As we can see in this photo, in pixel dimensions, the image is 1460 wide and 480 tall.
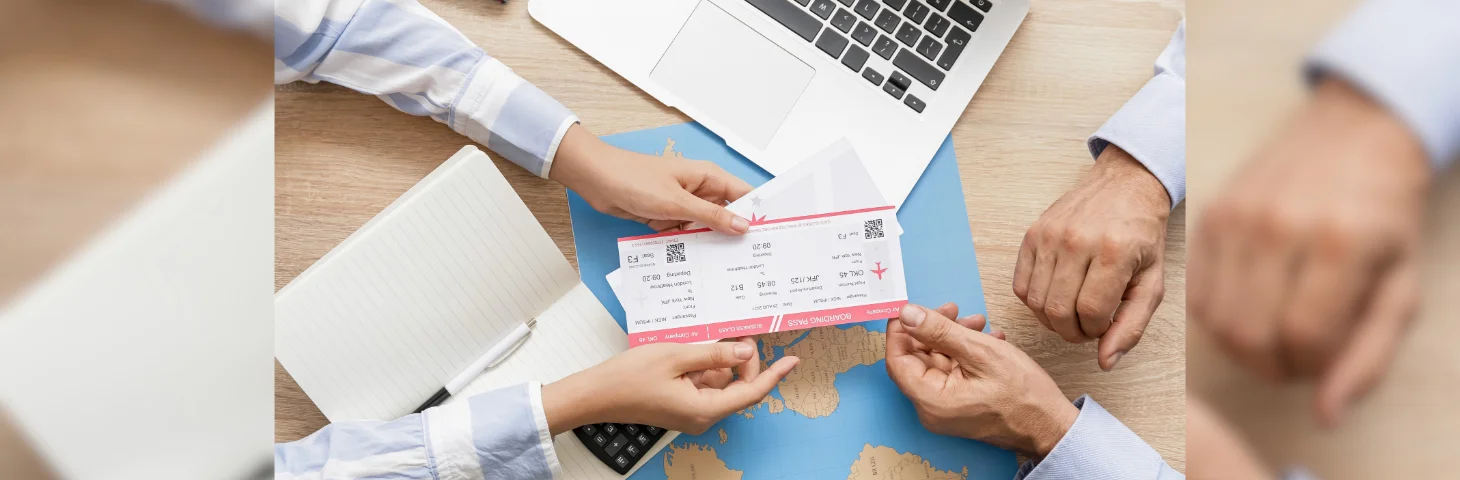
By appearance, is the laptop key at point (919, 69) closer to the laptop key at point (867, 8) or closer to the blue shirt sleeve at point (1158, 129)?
the laptop key at point (867, 8)

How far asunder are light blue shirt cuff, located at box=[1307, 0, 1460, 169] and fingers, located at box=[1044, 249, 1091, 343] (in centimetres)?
70

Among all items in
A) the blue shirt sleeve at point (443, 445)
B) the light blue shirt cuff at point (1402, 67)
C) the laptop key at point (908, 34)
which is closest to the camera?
the light blue shirt cuff at point (1402, 67)

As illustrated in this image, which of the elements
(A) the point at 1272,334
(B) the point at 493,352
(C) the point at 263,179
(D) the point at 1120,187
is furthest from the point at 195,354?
(D) the point at 1120,187

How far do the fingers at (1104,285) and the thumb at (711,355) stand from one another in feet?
1.01

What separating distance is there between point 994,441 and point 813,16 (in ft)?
1.48

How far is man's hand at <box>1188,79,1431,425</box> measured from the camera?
0.07 m

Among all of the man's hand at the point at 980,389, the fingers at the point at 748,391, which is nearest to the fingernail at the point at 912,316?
the man's hand at the point at 980,389

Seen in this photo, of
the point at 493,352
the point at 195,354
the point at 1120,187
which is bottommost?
the point at 493,352

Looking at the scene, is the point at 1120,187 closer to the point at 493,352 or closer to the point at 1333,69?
the point at 493,352

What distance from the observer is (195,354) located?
4.3 inches

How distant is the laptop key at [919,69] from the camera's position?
792 mm

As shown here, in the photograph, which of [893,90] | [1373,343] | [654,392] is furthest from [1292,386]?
[893,90]

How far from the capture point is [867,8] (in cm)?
79

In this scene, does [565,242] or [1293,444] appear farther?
[565,242]
